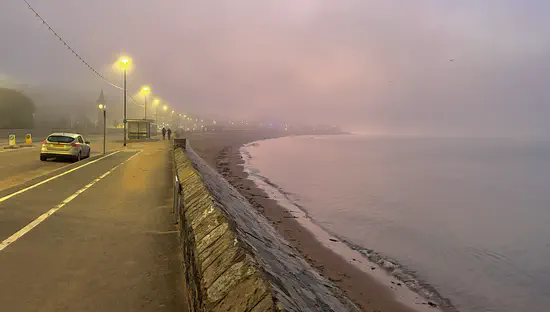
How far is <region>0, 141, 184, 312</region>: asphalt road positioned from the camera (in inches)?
158

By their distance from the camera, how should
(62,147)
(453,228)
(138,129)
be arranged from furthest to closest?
(138,129) → (62,147) → (453,228)

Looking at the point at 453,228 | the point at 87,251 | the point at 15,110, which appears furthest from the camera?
the point at 15,110

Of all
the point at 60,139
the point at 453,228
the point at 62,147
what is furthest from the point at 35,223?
the point at 453,228

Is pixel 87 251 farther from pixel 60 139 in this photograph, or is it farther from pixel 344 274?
pixel 60 139

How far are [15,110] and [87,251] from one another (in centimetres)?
11977

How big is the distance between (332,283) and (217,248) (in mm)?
5581

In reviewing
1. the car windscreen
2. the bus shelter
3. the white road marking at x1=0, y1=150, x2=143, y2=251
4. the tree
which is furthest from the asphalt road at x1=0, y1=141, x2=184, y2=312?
the tree

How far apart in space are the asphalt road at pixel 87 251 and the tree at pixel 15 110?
10682 centimetres

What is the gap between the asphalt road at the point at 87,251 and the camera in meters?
4.02

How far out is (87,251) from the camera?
5648 mm

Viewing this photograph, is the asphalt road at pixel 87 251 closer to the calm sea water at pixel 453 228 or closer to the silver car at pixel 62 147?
the calm sea water at pixel 453 228

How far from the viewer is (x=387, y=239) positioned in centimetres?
1428

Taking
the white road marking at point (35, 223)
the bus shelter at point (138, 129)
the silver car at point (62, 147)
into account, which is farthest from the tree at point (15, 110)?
the white road marking at point (35, 223)

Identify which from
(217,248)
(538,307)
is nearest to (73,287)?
(217,248)
